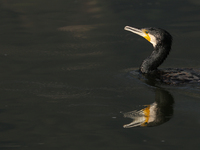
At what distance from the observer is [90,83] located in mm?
7961

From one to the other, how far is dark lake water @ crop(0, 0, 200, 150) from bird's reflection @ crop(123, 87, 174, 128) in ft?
0.06

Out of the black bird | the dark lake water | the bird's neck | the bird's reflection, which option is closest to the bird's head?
the black bird

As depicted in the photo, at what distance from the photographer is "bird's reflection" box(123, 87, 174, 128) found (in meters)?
6.16

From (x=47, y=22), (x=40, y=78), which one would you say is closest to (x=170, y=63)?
(x=40, y=78)

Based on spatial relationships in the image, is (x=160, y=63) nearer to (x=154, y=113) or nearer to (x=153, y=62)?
(x=153, y=62)

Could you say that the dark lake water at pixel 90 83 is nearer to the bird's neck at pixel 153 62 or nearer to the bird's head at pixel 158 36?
the bird's neck at pixel 153 62

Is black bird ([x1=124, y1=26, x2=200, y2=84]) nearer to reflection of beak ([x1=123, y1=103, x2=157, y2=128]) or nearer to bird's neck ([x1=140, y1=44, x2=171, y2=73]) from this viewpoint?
bird's neck ([x1=140, y1=44, x2=171, y2=73])

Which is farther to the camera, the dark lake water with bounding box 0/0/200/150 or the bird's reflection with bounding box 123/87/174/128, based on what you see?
the bird's reflection with bounding box 123/87/174/128

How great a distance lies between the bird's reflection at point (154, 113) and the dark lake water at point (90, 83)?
2 centimetres

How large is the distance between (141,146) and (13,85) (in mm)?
3412

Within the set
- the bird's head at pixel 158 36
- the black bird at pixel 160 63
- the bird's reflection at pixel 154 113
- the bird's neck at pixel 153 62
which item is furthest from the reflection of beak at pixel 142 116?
the bird's head at pixel 158 36

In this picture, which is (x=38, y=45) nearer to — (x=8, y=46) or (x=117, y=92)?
(x=8, y=46)

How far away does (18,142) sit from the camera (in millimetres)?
5676

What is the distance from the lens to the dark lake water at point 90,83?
5.79m
